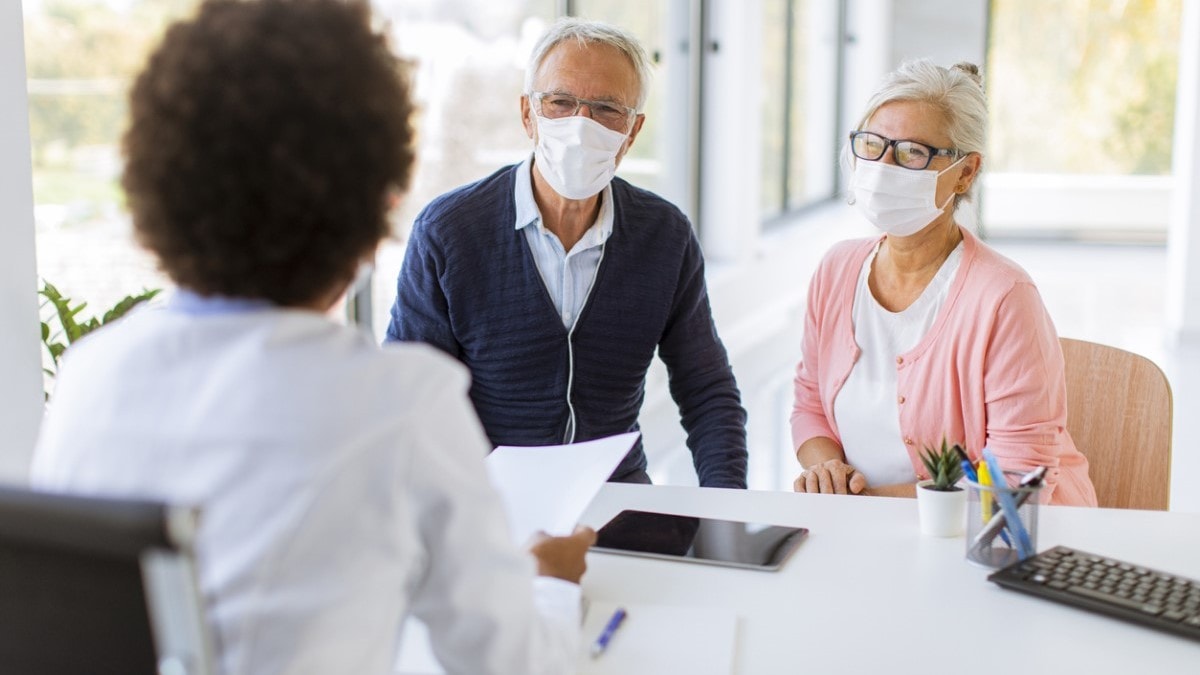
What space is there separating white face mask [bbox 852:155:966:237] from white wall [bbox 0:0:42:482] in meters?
1.29

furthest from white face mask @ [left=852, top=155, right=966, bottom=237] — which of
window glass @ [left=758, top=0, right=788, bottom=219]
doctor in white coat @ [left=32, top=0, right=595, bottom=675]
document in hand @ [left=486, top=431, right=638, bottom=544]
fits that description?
window glass @ [left=758, top=0, right=788, bottom=219]

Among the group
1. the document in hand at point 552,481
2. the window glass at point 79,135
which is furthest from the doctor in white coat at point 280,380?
the window glass at point 79,135

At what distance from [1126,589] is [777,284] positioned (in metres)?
5.55

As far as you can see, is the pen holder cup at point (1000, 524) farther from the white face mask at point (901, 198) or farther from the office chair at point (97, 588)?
the office chair at point (97, 588)

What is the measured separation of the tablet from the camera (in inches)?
55.0

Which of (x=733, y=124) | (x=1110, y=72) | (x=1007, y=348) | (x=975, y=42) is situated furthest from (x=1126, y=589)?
(x=1110, y=72)

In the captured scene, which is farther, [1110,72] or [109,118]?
[1110,72]

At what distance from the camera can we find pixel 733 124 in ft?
18.9

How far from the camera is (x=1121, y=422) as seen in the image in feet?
6.05

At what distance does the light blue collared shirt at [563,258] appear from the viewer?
202cm

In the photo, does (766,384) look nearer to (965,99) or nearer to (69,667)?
(965,99)

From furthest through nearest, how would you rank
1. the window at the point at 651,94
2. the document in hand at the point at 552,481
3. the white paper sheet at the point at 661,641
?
the window at the point at 651,94, the document in hand at the point at 552,481, the white paper sheet at the point at 661,641

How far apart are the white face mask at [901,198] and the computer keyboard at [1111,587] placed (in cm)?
75

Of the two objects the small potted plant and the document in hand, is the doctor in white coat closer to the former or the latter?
the document in hand
